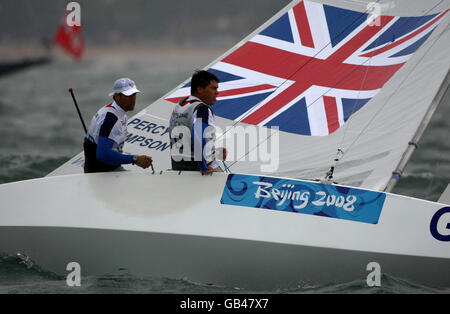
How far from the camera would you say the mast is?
427cm

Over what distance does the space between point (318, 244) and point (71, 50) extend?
9.49m

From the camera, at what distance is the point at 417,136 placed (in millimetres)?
4352

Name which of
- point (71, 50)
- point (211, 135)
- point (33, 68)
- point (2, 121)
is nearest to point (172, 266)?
point (211, 135)

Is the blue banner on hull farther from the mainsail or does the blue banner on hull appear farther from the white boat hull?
the mainsail

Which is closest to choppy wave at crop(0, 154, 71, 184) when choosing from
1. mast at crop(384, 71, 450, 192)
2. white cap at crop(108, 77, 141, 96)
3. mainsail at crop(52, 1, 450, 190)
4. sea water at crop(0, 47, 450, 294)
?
sea water at crop(0, 47, 450, 294)

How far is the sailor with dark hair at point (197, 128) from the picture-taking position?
3857 millimetres

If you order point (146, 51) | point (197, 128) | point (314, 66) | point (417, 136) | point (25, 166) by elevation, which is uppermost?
point (146, 51)

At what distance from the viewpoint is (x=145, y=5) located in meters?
48.8

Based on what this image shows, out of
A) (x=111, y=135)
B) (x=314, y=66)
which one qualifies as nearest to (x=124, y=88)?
(x=111, y=135)

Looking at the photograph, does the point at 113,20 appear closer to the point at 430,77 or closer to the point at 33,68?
the point at 33,68

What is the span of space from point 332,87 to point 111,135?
4.73 feet

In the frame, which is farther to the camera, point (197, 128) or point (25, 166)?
point (25, 166)

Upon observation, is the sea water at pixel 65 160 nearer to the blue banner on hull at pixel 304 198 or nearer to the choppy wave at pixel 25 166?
the choppy wave at pixel 25 166

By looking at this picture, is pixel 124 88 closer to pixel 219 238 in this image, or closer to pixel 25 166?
pixel 219 238
